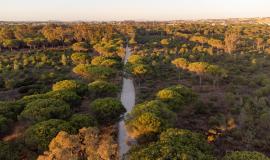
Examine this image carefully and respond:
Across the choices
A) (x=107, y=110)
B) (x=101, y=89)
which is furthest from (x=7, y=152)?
(x=101, y=89)

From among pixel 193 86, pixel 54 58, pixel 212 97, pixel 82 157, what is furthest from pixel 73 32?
pixel 82 157

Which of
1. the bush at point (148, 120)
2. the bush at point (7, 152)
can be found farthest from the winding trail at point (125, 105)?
the bush at point (7, 152)

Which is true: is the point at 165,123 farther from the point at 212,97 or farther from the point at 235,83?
→ the point at 235,83

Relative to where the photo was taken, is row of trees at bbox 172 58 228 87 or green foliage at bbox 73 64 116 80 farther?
row of trees at bbox 172 58 228 87

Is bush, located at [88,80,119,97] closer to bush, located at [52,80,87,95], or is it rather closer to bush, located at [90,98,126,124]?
bush, located at [52,80,87,95]

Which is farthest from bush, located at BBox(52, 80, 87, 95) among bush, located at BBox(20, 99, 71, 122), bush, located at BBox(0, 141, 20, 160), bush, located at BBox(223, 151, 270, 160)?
bush, located at BBox(223, 151, 270, 160)

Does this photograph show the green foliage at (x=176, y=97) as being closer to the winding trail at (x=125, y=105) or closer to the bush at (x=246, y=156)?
the winding trail at (x=125, y=105)

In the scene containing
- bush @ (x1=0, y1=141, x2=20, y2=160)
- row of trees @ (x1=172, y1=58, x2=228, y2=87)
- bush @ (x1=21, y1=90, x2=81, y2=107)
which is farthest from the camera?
row of trees @ (x1=172, y1=58, x2=228, y2=87)
